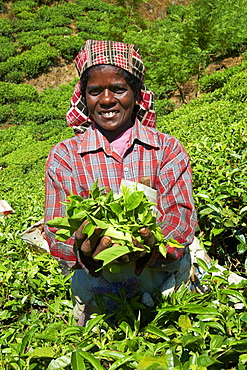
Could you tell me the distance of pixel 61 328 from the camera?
1.42 metres

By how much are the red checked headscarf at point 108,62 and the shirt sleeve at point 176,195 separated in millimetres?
219

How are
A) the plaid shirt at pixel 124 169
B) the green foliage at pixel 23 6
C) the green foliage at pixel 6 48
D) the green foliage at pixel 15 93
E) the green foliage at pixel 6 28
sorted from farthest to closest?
the green foliage at pixel 23 6 → the green foliage at pixel 6 28 → the green foliage at pixel 6 48 → the green foliage at pixel 15 93 → the plaid shirt at pixel 124 169

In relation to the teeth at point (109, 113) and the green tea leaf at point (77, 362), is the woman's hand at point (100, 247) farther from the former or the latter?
the teeth at point (109, 113)

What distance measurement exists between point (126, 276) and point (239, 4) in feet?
53.3

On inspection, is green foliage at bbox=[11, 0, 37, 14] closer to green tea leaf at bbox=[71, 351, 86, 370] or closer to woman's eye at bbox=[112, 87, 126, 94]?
woman's eye at bbox=[112, 87, 126, 94]

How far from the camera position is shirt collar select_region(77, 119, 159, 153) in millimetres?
1646

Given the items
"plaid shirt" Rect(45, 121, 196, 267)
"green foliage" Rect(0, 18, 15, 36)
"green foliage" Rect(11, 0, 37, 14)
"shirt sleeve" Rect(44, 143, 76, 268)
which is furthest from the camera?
"green foliage" Rect(11, 0, 37, 14)

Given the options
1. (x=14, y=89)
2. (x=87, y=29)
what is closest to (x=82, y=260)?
(x=14, y=89)

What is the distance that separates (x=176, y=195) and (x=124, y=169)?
0.25 meters

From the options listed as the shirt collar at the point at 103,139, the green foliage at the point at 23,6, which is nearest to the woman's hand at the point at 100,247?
the shirt collar at the point at 103,139

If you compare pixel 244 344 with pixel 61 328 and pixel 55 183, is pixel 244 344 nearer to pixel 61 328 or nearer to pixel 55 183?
pixel 61 328

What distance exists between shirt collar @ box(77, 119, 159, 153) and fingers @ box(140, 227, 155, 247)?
1.86ft

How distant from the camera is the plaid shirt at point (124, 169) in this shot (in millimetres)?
1570

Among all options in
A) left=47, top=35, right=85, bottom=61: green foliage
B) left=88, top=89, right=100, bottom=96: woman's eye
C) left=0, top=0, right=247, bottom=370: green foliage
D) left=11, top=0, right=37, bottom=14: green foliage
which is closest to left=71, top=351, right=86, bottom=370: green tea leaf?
left=0, top=0, right=247, bottom=370: green foliage
